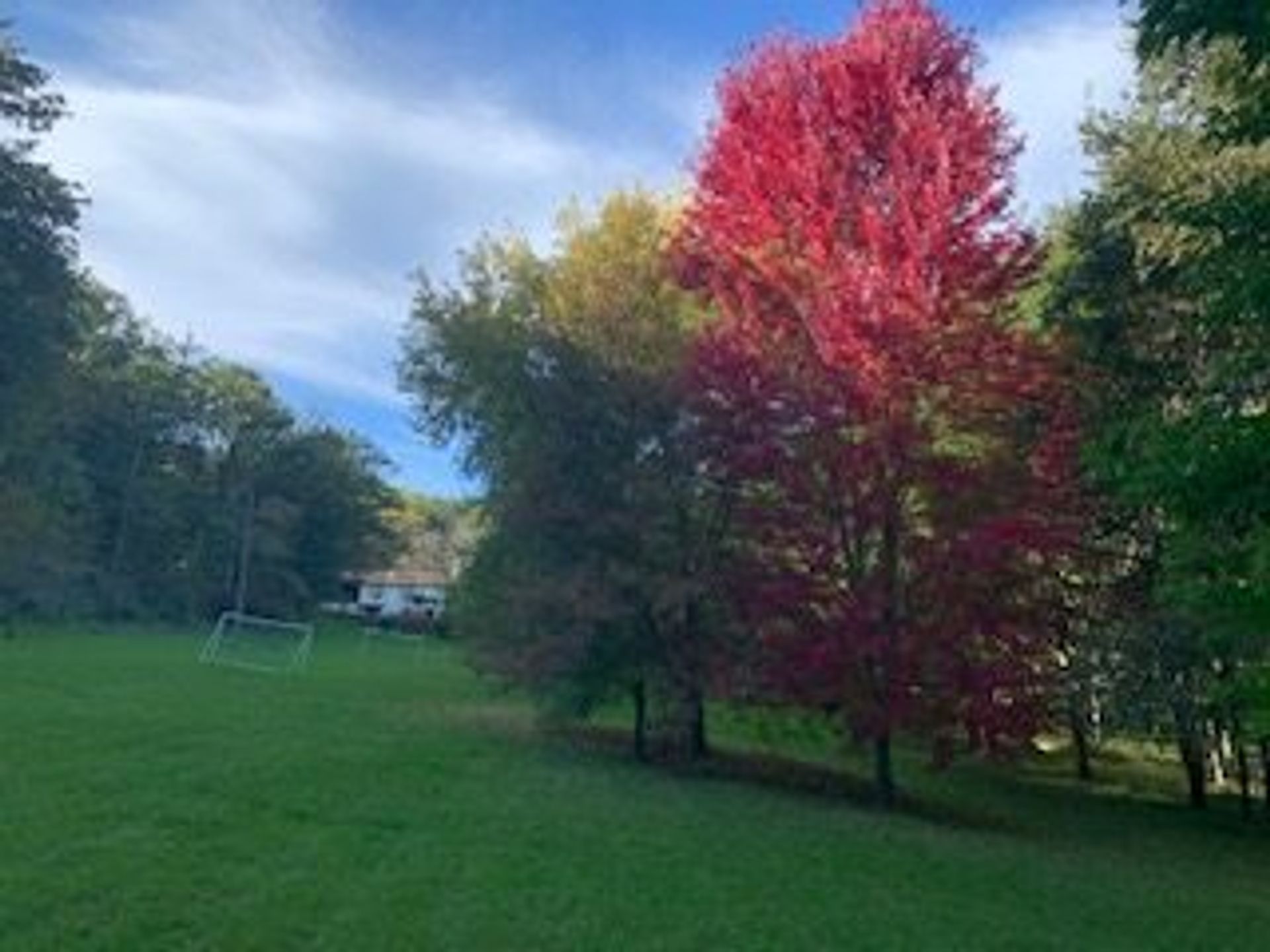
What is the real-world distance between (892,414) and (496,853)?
7520 millimetres

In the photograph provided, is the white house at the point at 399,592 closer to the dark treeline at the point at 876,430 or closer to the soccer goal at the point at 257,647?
the soccer goal at the point at 257,647

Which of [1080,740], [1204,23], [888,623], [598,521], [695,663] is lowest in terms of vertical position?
[1080,740]

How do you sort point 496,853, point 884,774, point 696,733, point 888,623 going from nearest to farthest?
1. point 496,853
2. point 888,623
3. point 884,774
4. point 696,733

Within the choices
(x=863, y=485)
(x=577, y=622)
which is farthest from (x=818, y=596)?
(x=577, y=622)

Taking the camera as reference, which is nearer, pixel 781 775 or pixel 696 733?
pixel 781 775

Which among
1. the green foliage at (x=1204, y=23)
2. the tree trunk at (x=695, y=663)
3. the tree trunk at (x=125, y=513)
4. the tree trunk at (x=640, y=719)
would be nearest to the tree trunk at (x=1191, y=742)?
the tree trunk at (x=695, y=663)

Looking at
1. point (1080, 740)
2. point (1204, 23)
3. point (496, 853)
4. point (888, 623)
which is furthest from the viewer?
point (1080, 740)

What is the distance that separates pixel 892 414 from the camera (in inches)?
609

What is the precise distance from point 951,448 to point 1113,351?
14.5 ft

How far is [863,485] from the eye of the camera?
51.8ft

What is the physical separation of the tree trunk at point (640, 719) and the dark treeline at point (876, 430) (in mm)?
70

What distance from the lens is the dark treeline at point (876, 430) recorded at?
15.3 metres

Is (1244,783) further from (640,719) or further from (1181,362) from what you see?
(640,719)

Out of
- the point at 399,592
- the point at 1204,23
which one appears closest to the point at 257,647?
the point at 1204,23
